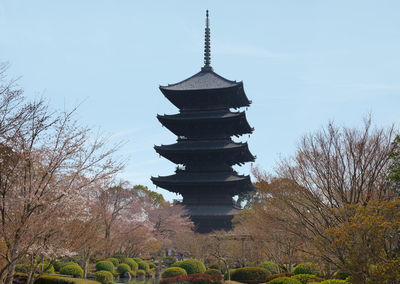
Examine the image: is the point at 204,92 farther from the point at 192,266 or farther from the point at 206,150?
the point at 192,266

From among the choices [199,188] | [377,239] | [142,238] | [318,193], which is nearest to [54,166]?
[377,239]

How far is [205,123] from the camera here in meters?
41.3

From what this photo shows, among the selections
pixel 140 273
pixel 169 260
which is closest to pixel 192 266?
pixel 140 273

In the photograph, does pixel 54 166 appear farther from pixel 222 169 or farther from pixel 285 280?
pixel 222 169

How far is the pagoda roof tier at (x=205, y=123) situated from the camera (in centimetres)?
4016

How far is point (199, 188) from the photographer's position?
130 ft

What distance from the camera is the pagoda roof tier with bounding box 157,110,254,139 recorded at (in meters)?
40.2

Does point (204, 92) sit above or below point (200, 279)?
above

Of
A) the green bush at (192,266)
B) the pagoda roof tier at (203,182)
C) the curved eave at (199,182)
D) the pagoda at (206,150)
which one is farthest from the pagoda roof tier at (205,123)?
the green bush at (192,266)

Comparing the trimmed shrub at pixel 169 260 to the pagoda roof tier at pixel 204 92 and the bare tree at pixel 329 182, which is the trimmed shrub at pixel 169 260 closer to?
the pagoda roof tier at pixel 204 92

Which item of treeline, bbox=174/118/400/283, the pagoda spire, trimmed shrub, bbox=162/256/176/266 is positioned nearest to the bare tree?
treeline, bbox=174/118/400/283

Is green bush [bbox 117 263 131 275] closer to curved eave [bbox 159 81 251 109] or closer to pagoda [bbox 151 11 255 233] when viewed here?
pagoda [bbox 151 11 255 233]

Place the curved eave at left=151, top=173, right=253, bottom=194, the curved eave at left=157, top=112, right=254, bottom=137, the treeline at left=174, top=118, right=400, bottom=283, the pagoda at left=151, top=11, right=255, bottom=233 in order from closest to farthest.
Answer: the treeline at left=174, top=118, right=400, bottom=283 → the curved eave at left=151, top=173, right=253, bottom=194 → the pagoda at left=151, top=11, right=255, bottom=233 → the curved eave at left=157, top=112, right=254, bottom=137

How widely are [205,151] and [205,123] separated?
3663 mm
